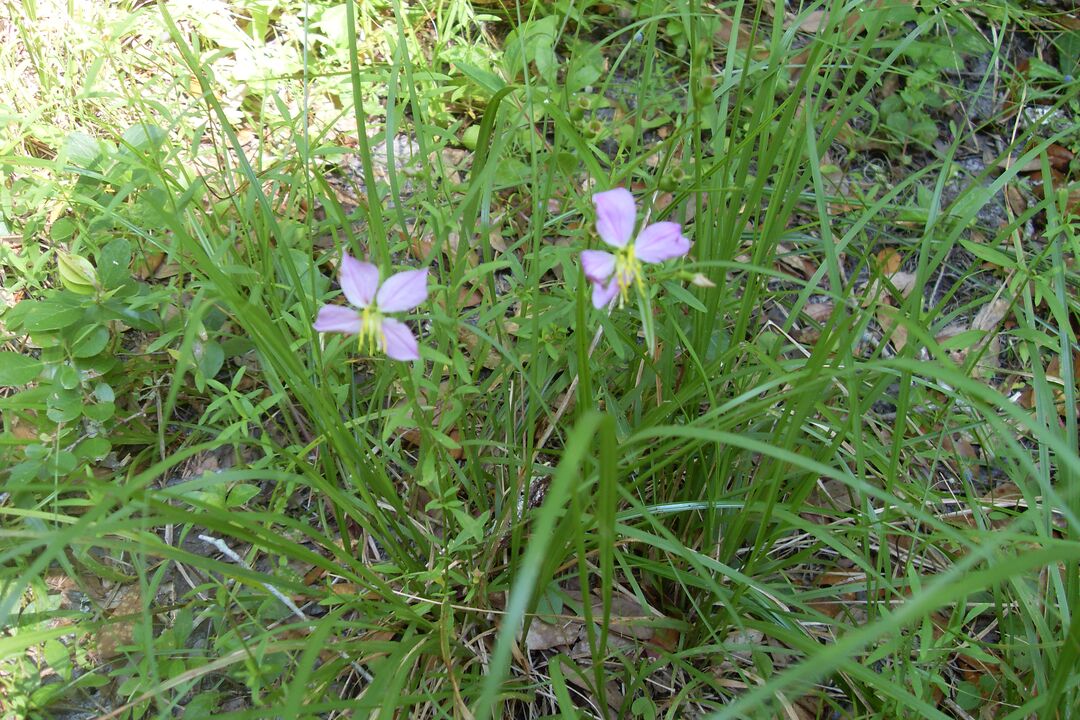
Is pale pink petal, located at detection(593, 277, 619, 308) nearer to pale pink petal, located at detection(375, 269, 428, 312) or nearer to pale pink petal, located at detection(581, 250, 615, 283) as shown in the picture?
pale pink petal, located at detection(581, 250, 615, 283)

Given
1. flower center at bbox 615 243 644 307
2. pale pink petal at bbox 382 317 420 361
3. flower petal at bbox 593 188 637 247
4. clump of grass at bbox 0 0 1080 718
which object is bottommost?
clump of grass at bbox 0 0 1080 718

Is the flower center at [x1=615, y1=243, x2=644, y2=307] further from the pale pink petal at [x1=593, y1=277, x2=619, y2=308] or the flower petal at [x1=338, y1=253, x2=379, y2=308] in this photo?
the flower petal at [x1=338, y1=253, x2=379, y2=308]

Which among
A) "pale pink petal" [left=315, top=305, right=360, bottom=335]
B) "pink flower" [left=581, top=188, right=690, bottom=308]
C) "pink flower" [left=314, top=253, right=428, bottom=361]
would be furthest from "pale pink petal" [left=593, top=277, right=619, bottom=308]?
"pale pink petal" [left=315, top=305, right=360, bottom=335]

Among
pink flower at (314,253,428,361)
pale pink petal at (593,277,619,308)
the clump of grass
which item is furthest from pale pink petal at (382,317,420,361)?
pale pink petal at (593,277,619,308)

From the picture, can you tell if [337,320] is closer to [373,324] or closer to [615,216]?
[373,324]

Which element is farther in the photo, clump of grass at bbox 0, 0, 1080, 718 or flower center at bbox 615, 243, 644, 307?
clump of grass at bbox 0, 0, 1080, 718

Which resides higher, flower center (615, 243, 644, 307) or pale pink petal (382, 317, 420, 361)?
flower center (615, 243, 644, 307)

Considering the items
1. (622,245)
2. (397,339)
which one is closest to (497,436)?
(397,339)

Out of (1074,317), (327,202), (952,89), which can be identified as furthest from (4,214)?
(1074,317)
